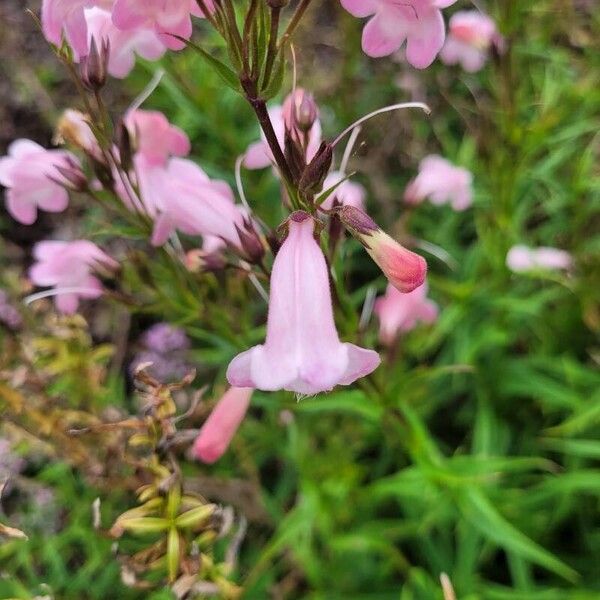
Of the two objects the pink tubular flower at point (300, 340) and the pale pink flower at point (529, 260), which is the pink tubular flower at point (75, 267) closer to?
the pink tubular flower at point (300, 340)

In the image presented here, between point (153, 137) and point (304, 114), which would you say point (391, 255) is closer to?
point (304, 114)

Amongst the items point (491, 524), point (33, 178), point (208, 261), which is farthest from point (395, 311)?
point (33, 178)

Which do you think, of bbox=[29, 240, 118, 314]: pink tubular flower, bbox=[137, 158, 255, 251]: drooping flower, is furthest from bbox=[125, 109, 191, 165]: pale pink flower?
bbox=[29, 240, 118, 314]: pink tubular flower

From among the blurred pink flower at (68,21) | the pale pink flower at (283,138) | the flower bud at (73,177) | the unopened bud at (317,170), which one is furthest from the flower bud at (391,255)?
the flower bud at (73,177)

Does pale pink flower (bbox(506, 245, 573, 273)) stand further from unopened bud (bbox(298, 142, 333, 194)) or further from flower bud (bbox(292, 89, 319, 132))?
unopened bud (bbox(298, 142, 333, 194))

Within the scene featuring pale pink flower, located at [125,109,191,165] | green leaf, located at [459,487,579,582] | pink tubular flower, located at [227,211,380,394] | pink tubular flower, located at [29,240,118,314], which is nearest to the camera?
pink tubular flower, located at [227,211,380,394]

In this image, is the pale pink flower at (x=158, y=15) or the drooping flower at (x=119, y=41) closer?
the pale pink flower at (x=158, y=15)

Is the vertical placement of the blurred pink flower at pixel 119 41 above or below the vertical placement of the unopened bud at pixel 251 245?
above
